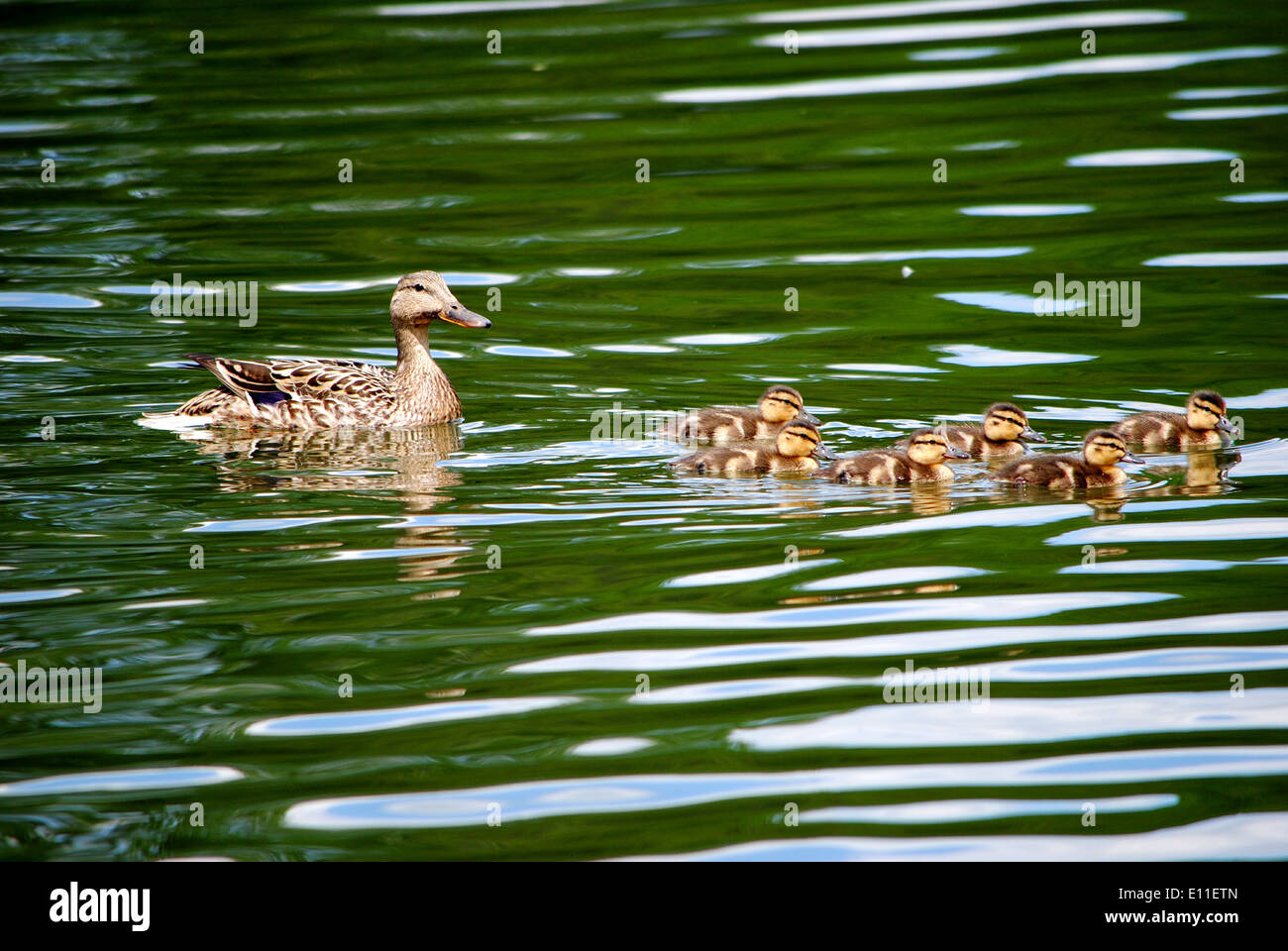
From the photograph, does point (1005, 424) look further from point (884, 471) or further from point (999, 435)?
point (884, 471)

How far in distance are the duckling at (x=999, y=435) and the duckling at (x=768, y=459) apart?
452 mm

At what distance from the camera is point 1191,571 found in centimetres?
643

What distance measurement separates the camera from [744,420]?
8.61 meters

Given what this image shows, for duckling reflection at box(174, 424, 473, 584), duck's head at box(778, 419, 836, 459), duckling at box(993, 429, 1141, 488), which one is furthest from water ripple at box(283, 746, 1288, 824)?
duck's head at box(778, 419, 836, 459)

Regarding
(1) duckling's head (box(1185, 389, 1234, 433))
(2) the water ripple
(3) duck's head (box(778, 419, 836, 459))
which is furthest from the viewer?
(1) duckling's head (box(1185, 389, 1234, 433))

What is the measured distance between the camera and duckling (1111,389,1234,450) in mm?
8289

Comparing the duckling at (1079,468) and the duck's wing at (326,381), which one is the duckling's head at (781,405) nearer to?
the duckling at (1079,468)

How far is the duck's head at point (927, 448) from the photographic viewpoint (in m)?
7.62

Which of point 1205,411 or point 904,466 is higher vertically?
point 1205,411

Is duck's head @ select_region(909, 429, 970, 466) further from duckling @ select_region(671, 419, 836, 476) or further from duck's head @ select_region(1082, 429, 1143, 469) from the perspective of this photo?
duck's head @ select_region(1082, 429, 1143, 469)

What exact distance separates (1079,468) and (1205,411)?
0.98 m

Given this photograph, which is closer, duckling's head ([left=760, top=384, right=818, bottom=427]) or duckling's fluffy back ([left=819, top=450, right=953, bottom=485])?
duckling's fluffy back ([left=819, top=450, right=953, bottom=485])

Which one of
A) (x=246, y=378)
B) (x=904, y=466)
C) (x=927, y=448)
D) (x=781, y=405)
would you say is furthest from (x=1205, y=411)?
(x=246, y=378)

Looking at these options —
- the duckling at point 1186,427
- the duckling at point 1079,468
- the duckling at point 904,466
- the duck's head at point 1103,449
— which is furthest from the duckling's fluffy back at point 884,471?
the duckling at point 1186,427
